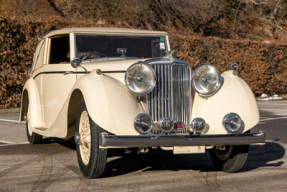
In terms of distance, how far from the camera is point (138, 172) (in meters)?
4.86

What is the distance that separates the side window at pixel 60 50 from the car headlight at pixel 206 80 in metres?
2.05

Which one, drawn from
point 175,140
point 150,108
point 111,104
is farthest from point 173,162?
point 111,104

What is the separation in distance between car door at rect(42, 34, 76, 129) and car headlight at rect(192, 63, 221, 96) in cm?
165

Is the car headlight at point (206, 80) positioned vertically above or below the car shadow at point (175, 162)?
above

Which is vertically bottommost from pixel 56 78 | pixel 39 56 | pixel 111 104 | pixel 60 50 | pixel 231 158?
pixel 231 158

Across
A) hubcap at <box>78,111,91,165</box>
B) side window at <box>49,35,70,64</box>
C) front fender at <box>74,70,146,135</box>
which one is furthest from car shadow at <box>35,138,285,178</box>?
side window at <box>49,35,70,64</box>

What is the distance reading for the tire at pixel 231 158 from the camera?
469 cm

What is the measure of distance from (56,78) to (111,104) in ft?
5.86

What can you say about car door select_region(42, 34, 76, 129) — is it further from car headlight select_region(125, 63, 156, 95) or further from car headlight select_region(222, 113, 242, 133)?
car headlight select_region(222, 113, 242, 133)

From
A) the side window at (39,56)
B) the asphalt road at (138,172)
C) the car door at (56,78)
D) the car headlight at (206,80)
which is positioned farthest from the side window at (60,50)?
the car headlight at (206,80)

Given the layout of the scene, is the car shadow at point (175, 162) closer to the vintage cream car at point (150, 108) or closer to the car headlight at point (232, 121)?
the vintage cream car at point (150, 108)

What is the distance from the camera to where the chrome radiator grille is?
179 inches

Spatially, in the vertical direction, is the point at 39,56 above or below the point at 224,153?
above

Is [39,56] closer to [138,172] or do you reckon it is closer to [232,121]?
[138,172]
